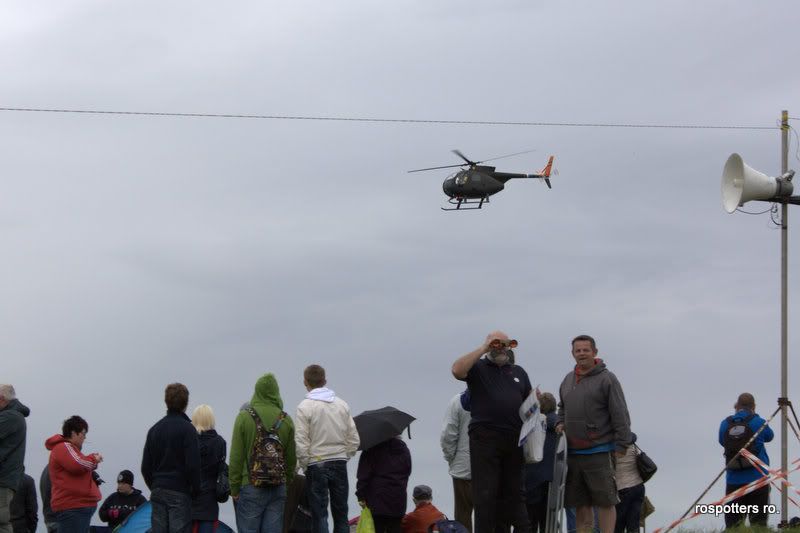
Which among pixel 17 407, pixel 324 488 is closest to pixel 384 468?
pixel 324 488

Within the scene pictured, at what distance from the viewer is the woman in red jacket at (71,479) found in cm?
1091

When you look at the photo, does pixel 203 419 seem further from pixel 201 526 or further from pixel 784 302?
pixel 784 302

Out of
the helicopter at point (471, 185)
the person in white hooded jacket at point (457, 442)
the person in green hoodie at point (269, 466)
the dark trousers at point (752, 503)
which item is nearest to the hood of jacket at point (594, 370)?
the person in white hooded jacket at point (457, 442)

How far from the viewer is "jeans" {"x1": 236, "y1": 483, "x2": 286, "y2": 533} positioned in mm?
10492

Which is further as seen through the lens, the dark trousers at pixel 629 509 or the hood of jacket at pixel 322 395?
the dark trousers at pixel 629 509

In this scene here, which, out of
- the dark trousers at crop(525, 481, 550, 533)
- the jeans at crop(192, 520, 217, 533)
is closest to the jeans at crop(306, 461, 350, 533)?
the jeans at crop(192, 520, 217, 533)

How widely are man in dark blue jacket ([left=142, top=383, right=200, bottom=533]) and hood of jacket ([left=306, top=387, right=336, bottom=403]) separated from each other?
1.26 metres

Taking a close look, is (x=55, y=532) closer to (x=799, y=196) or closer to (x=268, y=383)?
(x=268, y=383)

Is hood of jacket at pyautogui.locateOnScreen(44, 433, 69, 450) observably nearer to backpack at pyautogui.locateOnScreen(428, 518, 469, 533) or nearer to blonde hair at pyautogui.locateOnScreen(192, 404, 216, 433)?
blonde hair at pyautogui.locateOnScreen(192, 404, 216, 433)

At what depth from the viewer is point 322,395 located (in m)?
10.8

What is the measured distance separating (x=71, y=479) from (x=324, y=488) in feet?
7.45

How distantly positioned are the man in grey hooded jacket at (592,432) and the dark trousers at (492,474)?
54 cm

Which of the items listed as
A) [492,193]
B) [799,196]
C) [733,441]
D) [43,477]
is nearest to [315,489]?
[43,477]

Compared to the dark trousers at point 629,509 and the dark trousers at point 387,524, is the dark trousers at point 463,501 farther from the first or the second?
the dark trousers at point 629,509
